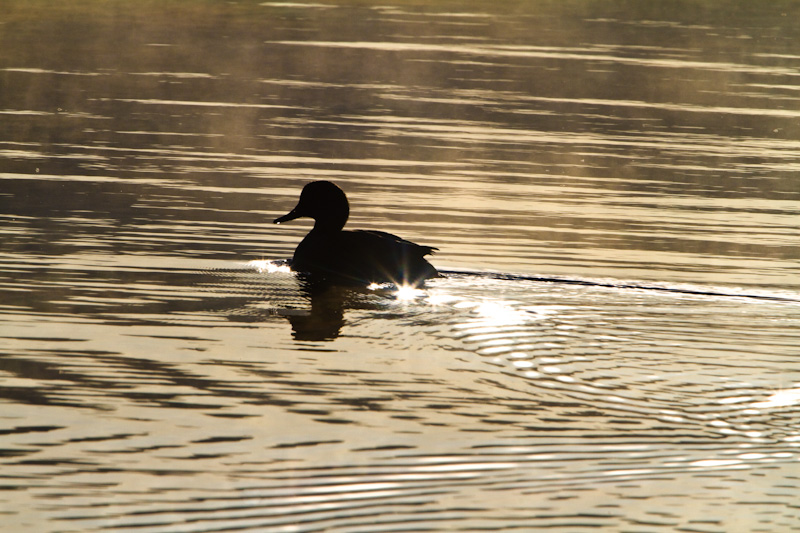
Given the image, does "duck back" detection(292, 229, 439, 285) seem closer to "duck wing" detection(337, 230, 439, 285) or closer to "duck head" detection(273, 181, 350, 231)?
"duck wing" detection(337, 230, 439, 285)

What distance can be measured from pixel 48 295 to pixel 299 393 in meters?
2.58

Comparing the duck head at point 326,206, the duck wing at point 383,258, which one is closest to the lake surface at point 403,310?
the duck wing at point 383,258

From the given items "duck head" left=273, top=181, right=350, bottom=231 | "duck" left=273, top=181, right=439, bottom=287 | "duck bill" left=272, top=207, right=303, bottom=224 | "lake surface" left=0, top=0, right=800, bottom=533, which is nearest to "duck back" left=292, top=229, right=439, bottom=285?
"duck" left=273, top=181, right=439, bottom=287

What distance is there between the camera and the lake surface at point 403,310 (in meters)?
5.70

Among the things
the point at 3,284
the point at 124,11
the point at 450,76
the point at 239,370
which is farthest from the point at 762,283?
the point at 124,11

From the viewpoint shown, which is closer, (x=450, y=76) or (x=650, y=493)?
(x=650, y=493)

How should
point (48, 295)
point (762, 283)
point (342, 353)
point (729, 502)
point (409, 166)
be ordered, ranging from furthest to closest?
point (409, 166) < point (762, 283) < point (48, 295) < point (342, 353) < point (729, 502)

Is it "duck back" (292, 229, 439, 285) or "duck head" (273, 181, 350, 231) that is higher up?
"duck head" (273, 181, 350, 231)

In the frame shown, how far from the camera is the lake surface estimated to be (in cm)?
570

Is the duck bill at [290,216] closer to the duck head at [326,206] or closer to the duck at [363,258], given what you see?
the duck head at [326,206]

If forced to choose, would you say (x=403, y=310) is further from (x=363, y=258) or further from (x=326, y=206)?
(x=326, y=206)

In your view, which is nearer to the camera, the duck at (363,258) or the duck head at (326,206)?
the duck at (363,258)

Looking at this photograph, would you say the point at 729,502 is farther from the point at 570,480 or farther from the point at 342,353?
the point at 342,353

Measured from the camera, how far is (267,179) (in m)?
14.0
